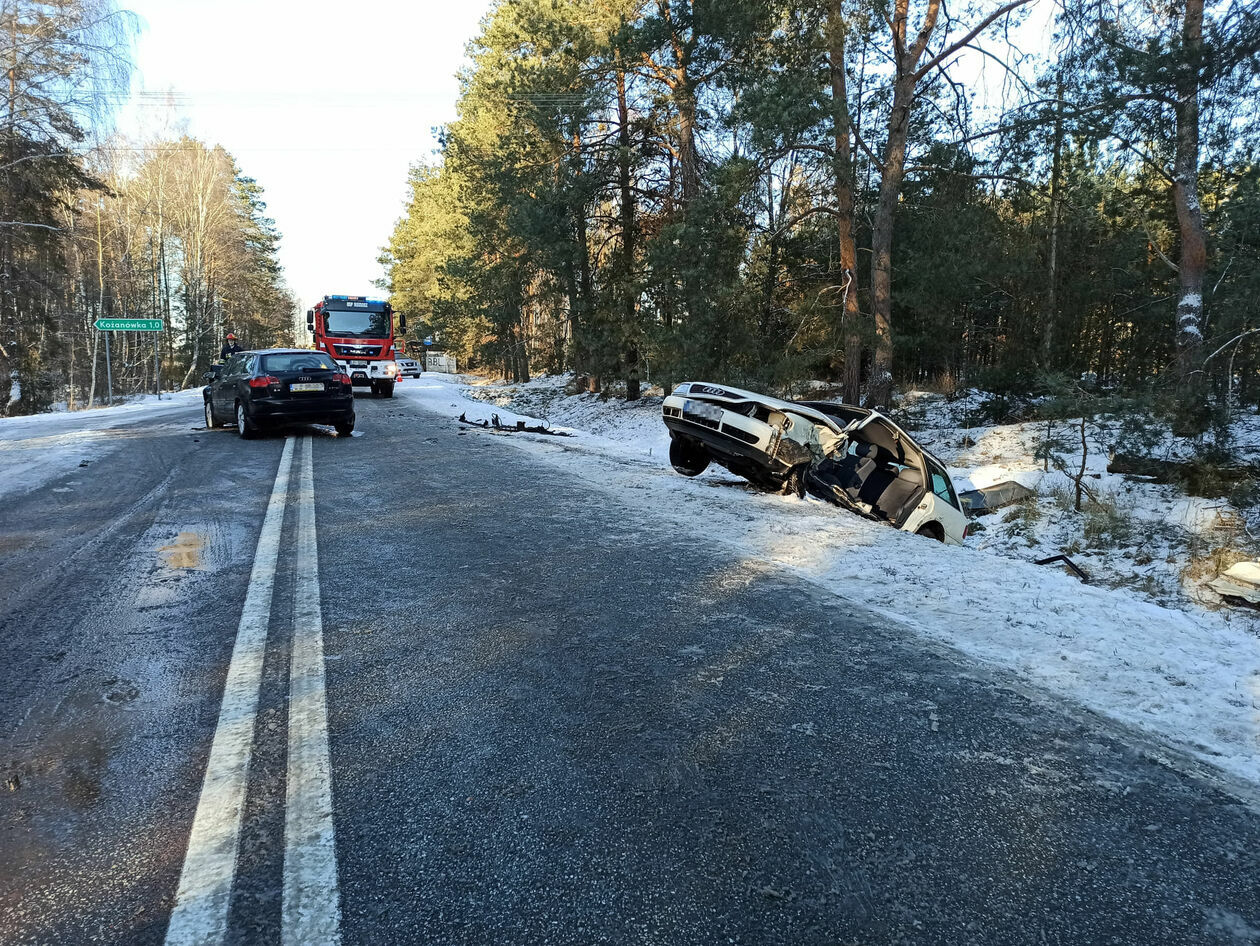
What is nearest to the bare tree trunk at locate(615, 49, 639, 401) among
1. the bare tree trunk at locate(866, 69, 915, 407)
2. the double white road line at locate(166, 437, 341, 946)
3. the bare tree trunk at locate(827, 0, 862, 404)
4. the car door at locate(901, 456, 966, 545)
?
the bare tree trunk at locate(827, 0, 862, 404)

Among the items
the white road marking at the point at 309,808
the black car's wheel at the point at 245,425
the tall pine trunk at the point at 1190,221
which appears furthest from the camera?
the black car's wheel at the point at 245,425

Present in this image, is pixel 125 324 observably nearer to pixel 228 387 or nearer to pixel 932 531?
pixel 228 387

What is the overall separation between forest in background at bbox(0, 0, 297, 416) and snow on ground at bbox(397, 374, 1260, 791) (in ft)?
73.8

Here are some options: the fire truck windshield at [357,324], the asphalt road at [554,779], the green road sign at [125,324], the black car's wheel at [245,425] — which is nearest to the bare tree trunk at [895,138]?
the asphalt road at [554,779]

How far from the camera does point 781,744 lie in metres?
2.89

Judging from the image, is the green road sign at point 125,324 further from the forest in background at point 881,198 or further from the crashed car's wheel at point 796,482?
the crashed car's wheel at point 796,482

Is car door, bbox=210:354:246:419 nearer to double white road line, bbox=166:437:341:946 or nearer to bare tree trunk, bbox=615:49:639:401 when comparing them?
bare tree trunk, bbox=615:49:639:401

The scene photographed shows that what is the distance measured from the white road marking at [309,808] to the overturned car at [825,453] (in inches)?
193

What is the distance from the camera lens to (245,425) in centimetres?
1312

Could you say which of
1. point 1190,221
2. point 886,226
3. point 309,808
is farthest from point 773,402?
point 1190,221

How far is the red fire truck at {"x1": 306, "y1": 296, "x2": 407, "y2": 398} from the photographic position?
2525 centimetres

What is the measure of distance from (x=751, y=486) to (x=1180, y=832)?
670 cm

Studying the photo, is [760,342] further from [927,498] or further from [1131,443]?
[927,498]

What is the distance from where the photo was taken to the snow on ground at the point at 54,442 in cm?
904
